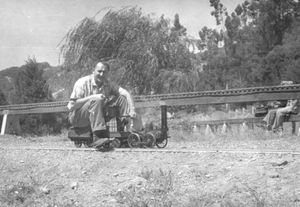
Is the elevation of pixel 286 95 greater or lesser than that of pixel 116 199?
greater

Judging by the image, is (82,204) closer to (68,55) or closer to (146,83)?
(146,83)

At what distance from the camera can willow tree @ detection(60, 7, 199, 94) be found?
1530 cm

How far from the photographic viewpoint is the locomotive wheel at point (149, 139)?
258 inches

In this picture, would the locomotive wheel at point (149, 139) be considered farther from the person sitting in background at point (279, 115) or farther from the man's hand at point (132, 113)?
the person sitting in background at point (279, 115)

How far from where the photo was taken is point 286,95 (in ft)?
27.6

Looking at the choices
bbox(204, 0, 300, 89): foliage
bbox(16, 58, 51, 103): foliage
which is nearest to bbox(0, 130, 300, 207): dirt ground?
bbox(16, 58, 51, 103): foliage

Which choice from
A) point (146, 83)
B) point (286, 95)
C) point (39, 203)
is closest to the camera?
point (39, 203)

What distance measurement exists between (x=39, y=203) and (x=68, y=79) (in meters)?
11.4

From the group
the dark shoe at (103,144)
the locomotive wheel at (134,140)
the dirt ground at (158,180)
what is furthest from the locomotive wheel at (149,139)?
the dirt ground at (158,180)

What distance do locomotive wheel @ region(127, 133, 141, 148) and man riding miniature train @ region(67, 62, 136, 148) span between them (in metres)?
0.25

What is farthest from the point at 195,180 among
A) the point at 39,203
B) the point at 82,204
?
the point at 39,203

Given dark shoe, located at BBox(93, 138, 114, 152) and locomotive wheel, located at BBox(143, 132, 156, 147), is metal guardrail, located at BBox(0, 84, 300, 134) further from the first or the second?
dark shoe, located at BBox(93, 138, 114, 152)

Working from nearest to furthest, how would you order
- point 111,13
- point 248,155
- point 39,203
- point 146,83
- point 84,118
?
point 39,203 < point 248,155 < point 84,118 < point 146,83 < point 111,13

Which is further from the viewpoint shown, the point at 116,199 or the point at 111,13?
the point at 111,13
